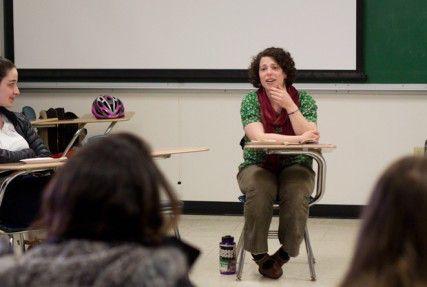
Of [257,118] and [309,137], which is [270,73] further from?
[309,137]

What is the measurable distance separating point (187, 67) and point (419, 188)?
4.94 metres

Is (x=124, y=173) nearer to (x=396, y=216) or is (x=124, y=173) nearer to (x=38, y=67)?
(x=396, y=216)

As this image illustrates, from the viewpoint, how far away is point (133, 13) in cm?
605

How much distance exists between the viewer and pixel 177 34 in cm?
602

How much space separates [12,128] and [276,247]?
1902 mm

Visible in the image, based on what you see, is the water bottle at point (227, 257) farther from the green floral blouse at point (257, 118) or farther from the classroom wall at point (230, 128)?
the classroom wall at point (230, 128)

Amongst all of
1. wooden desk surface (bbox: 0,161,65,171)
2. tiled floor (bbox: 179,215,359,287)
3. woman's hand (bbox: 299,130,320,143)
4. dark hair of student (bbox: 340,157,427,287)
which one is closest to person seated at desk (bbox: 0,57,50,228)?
wooden desk surface (bbox: 0,161,65,171)

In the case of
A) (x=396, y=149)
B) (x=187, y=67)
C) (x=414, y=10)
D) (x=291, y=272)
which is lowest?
(x=291, y=272)

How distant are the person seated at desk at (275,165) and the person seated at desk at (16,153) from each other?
109 centimetres

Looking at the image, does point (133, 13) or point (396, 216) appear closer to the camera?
point (396, 216)

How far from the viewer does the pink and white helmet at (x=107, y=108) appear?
561 cm

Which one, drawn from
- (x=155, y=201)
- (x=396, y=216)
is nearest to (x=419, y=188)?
(x=396, y=216)

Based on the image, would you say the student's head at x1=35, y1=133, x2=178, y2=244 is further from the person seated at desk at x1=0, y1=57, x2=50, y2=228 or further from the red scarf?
A: the red scarf

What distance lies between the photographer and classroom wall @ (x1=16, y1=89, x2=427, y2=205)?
19.1 feet
